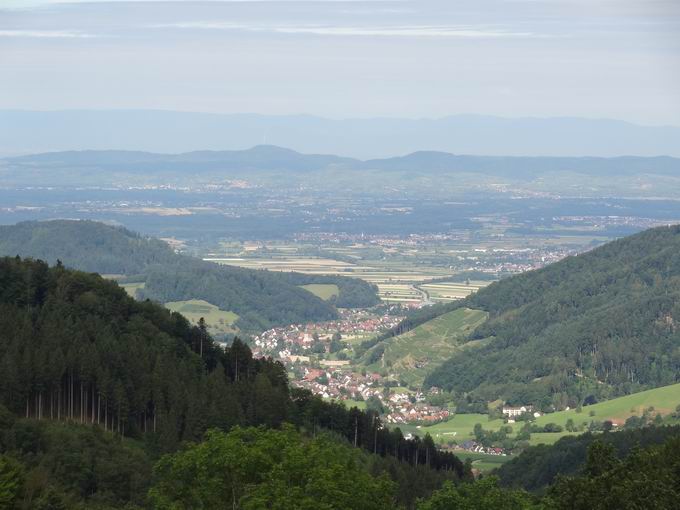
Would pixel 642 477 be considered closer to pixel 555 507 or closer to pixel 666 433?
pixel 555 507

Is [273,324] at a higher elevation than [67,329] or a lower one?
lower

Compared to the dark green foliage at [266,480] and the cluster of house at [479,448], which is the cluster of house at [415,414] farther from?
the dark green foliage at [266,480]

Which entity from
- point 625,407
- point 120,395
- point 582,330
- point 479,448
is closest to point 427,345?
point 582,330

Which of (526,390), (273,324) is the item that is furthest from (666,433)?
(273,324)

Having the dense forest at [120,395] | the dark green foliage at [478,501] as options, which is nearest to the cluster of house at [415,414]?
the dense forest at [120,395]

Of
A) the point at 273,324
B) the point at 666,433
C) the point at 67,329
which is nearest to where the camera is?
the point at 67,329

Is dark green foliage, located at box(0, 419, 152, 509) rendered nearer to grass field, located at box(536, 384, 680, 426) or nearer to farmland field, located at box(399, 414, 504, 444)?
farmland field, located at box(399, 414, 504, 444)

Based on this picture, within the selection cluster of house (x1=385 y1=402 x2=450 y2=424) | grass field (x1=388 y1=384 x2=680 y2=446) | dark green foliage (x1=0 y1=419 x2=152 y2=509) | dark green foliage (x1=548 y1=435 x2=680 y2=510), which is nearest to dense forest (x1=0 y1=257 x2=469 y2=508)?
dark green foliage (x1=0 y1=419 x2=152 y2=509)

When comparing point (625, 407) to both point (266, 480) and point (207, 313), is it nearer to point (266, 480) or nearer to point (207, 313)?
point (207, 313)
